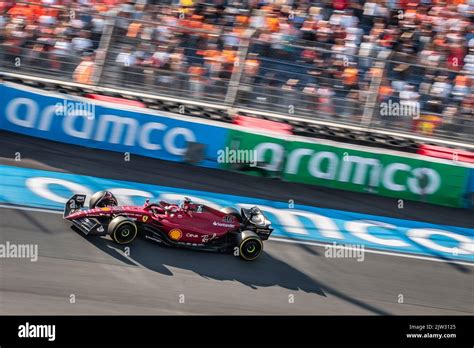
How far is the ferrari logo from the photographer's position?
1159cm

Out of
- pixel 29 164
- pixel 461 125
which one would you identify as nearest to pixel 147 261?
pixel 29 164

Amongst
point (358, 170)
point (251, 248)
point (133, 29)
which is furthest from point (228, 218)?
point (133, 29)

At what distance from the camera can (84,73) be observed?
14.9 metres

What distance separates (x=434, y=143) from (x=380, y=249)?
3093 millimetres

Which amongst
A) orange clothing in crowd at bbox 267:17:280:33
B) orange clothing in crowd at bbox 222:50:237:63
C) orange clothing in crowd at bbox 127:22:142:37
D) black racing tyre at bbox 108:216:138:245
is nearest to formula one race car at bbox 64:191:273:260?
black racing tyre at bbox 108:216:138:245

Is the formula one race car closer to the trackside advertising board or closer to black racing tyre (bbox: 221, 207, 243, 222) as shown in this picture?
black racing tyre (bbox: 221, 207, 243, 222)

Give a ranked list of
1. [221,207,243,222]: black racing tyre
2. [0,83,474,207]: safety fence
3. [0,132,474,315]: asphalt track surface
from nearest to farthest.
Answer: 1. [0,132,474,315]: asphalt track surface
2. [221,207,243,222]: black racing tyre
3. [0,83,474,207]: safety fence

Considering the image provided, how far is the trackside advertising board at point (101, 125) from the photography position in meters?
14.7

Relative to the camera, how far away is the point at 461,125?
1483cm

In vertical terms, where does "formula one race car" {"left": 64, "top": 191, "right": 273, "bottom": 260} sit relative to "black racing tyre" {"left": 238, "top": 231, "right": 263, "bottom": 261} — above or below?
above

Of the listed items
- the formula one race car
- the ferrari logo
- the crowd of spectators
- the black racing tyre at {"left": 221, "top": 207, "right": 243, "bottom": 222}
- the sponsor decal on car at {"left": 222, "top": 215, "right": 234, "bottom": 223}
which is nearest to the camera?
the formula one race car

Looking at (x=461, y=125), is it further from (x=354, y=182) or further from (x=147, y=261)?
(x=147, y=261)

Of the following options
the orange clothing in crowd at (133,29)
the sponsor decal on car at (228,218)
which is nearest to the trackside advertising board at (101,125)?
the orange clothing in crowd at (133,29)

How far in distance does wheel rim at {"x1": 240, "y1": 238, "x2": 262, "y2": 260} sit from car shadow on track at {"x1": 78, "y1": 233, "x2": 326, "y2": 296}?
115 millimetres
